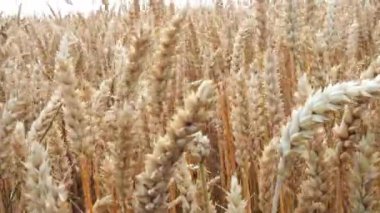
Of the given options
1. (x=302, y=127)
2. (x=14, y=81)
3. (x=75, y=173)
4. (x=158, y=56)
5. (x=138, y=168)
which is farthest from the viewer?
(x=75, y=173)

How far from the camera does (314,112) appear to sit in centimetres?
55

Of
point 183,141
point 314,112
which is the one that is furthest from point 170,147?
point 314,112

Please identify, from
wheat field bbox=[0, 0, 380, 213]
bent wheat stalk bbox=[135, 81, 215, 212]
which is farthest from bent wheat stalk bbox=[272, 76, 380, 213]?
bent wheat stalk bbox=[135, 81, 215, 212]

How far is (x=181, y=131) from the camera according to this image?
0.45 metres

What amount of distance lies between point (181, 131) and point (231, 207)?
19 cm

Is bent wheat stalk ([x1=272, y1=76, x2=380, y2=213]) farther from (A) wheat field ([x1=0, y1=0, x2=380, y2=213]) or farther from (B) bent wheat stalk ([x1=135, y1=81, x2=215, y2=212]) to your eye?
(B) bent wheat stalk ([x1=135, y1=81, x2=215, y2=212])

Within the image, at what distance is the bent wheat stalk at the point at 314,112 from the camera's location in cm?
52

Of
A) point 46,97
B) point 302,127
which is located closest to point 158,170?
point 302,127

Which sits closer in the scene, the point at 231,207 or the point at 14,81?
the point at 231,207

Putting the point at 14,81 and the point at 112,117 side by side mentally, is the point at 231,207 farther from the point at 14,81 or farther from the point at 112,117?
the point at 14,81

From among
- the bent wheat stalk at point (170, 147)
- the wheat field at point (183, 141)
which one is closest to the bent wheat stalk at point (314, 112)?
the wheat field at point (183, 141)

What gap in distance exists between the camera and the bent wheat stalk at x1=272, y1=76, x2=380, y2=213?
0.52 m

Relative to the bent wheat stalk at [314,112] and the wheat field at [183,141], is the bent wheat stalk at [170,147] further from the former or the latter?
the bent wheat stalk at [314,112]

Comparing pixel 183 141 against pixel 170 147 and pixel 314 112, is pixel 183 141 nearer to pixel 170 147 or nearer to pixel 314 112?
pixel 170 147
